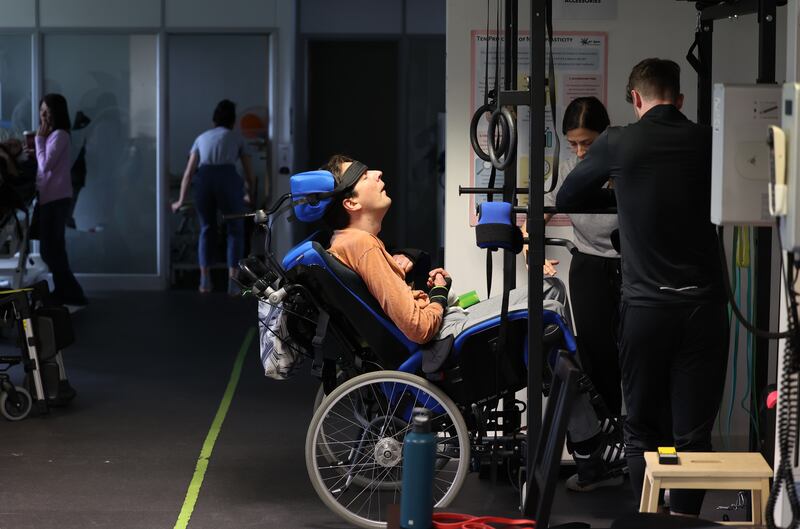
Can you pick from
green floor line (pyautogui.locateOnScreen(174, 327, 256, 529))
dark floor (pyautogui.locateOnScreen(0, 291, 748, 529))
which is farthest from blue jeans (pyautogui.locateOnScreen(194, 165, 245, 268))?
green floor line (pyautogui.locateOnScreen(174, 327, 256, 529))

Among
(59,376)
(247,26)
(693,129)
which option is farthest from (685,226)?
(247,26)

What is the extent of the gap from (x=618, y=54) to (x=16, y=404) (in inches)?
132

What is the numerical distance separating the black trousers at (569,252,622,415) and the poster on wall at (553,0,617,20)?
40.4 inches

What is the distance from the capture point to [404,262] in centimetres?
476

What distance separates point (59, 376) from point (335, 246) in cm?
255

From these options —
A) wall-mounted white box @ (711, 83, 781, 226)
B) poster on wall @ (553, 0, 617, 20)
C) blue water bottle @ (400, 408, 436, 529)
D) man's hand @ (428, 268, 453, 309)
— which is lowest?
blue water bottle @ (400, 408, 436, 529)

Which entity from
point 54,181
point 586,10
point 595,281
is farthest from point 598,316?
point 54,181

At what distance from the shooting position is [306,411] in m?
6.59

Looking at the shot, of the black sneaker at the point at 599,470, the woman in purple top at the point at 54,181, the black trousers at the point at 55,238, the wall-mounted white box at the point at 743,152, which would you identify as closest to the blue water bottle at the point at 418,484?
the wall-mounted white box at the point at 743,152

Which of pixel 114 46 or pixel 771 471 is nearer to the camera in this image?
pixel 771 471

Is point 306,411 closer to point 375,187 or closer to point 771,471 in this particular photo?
point 375,187

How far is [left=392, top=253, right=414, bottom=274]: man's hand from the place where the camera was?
4.74 m

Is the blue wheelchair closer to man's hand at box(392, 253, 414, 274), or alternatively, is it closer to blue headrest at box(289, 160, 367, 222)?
blue headrest at box(289, 160, 367, 222)

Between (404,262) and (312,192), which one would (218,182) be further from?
(312,192)
